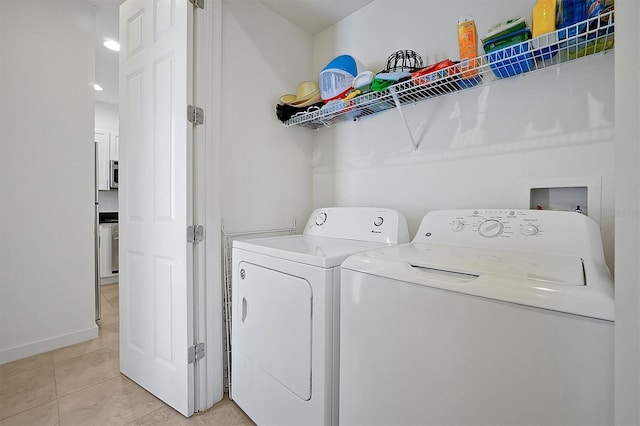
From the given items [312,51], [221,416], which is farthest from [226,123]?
[221,416]

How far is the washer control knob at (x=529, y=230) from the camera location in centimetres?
110

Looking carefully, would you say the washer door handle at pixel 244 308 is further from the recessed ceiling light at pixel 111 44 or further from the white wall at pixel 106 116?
the white wall at pixel 106 116

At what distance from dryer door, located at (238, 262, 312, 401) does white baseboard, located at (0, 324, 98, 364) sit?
5.29 ft

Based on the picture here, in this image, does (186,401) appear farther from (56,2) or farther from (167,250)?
(56,2)

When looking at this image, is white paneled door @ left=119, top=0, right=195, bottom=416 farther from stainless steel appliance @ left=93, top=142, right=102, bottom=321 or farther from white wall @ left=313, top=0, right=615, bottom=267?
white wall @ left=313, top=0, right=615, bottom=267

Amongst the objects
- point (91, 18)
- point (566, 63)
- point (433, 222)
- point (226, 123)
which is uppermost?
point (91, 18)

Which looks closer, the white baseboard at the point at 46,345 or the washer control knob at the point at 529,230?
the washer control knob at the point at 529,230

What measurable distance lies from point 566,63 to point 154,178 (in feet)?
6.70

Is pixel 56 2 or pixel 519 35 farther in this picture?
pixel 56 2

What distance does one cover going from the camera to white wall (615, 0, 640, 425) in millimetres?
521

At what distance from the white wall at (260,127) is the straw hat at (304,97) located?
98mm

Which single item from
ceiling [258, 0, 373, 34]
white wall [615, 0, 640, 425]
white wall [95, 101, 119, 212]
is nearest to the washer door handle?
white wall [615, 0, 640, 425]

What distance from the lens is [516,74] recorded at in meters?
1.32

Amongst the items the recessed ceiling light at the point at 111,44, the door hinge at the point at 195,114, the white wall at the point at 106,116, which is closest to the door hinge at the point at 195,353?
the door hinge at the point at 195,114
